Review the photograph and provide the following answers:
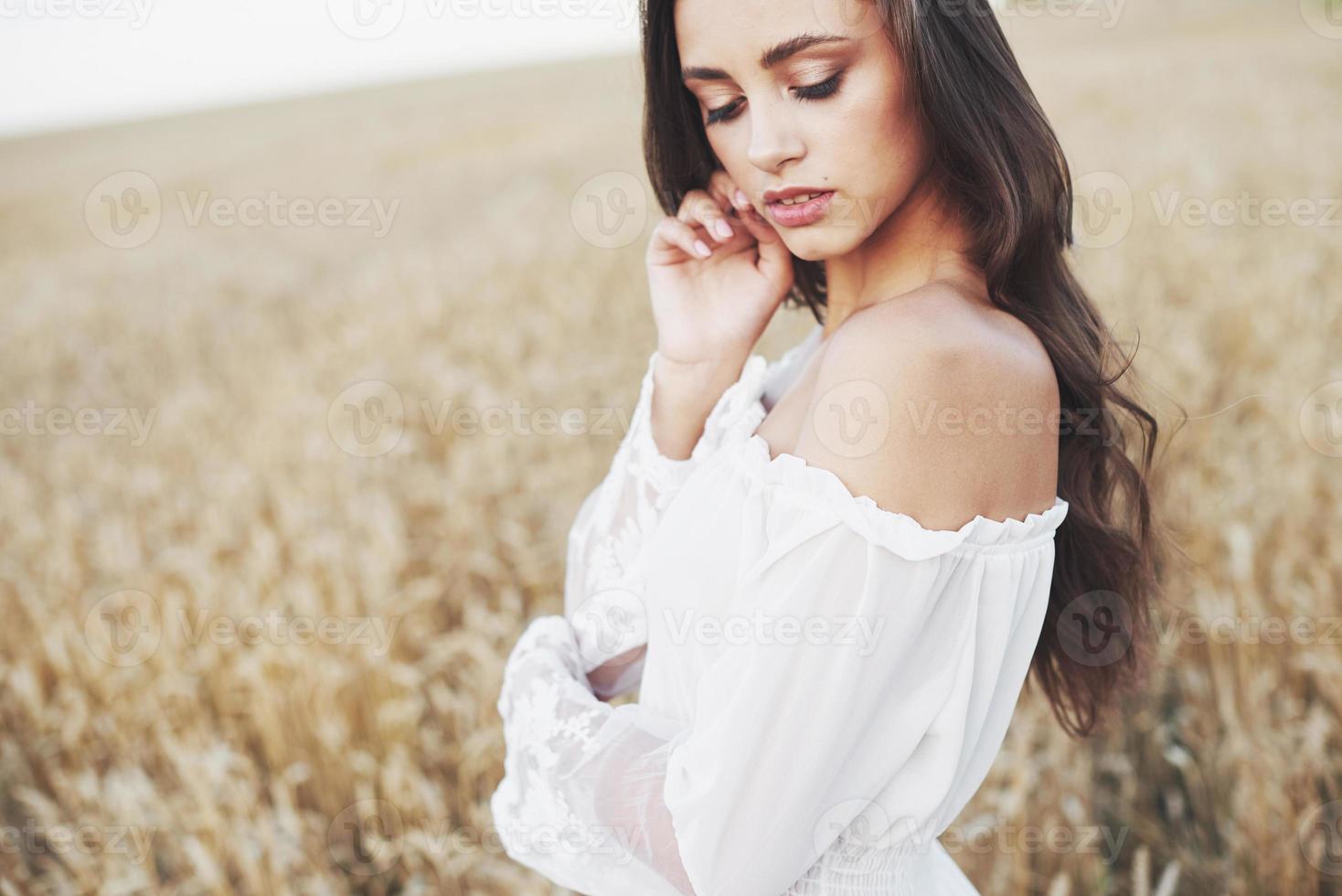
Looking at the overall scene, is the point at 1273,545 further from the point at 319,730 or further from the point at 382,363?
the point at 382,363

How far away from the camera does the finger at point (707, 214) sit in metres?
1.58

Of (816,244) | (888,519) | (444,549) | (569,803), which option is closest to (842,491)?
(888,519)

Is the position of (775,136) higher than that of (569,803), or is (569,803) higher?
(775,136)

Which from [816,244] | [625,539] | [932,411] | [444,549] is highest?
[816,244]

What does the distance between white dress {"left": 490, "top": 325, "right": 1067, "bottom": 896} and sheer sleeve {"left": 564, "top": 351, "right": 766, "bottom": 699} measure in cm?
5

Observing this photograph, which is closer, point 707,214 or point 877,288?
point 877,288

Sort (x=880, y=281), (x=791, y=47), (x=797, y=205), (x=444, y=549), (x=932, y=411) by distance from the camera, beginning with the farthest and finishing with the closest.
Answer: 1. (x=444, y=549)
2. (x=880, y=281)
3. (x=797, y=205)
4. (x=791, y=47)
5. (x=932, y=411)

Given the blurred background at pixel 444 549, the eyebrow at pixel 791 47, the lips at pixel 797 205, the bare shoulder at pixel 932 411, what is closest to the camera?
the bare shoulder at pixel 932 411

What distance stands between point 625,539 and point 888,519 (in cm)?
70

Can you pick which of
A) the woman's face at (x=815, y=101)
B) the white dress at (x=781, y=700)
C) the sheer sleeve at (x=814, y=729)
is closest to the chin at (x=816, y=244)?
the woman's face at (x=815, y=101)

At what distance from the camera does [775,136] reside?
1242 mm

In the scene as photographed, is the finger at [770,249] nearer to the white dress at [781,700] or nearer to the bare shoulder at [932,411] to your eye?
the white dress at [781,700]

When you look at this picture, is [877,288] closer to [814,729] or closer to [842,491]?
[842,491]

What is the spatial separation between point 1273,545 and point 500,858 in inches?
101
